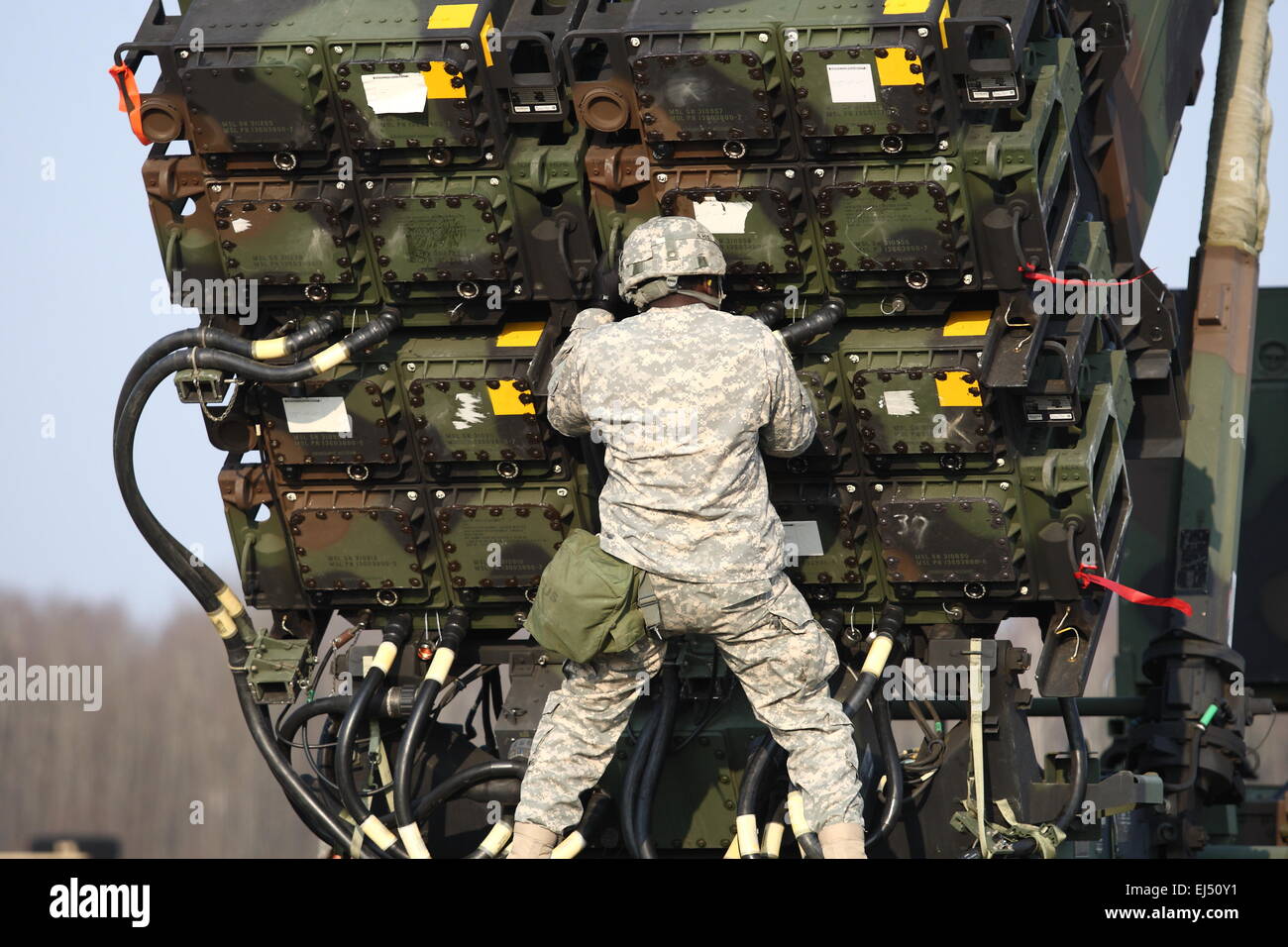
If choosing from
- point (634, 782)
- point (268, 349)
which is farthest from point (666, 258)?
point (634, 782)

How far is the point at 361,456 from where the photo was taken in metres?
7.60

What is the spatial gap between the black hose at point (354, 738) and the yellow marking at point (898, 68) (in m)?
2.77

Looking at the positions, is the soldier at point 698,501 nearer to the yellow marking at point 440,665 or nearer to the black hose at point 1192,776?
the yellow marking at point 440,665

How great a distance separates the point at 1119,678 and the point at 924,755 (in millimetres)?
Result: 3063

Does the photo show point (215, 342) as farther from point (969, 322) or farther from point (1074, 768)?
point (1074, 768)

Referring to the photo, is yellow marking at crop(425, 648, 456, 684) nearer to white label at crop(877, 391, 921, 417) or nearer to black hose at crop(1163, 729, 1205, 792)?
white label at crop(877, 391, 921, 417)

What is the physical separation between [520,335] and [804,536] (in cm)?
121

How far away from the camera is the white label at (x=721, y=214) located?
6.96 metres

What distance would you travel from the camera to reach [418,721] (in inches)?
298

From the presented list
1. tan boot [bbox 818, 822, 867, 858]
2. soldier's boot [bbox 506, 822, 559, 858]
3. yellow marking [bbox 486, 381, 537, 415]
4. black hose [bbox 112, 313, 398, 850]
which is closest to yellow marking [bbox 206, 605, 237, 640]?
black hose [bbox 112, 313, 398, 850]

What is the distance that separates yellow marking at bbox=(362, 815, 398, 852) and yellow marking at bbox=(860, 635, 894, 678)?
5.78ft

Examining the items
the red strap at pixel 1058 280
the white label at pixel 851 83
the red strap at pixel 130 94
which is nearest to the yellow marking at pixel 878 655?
the red strap at pixel 1058 280
